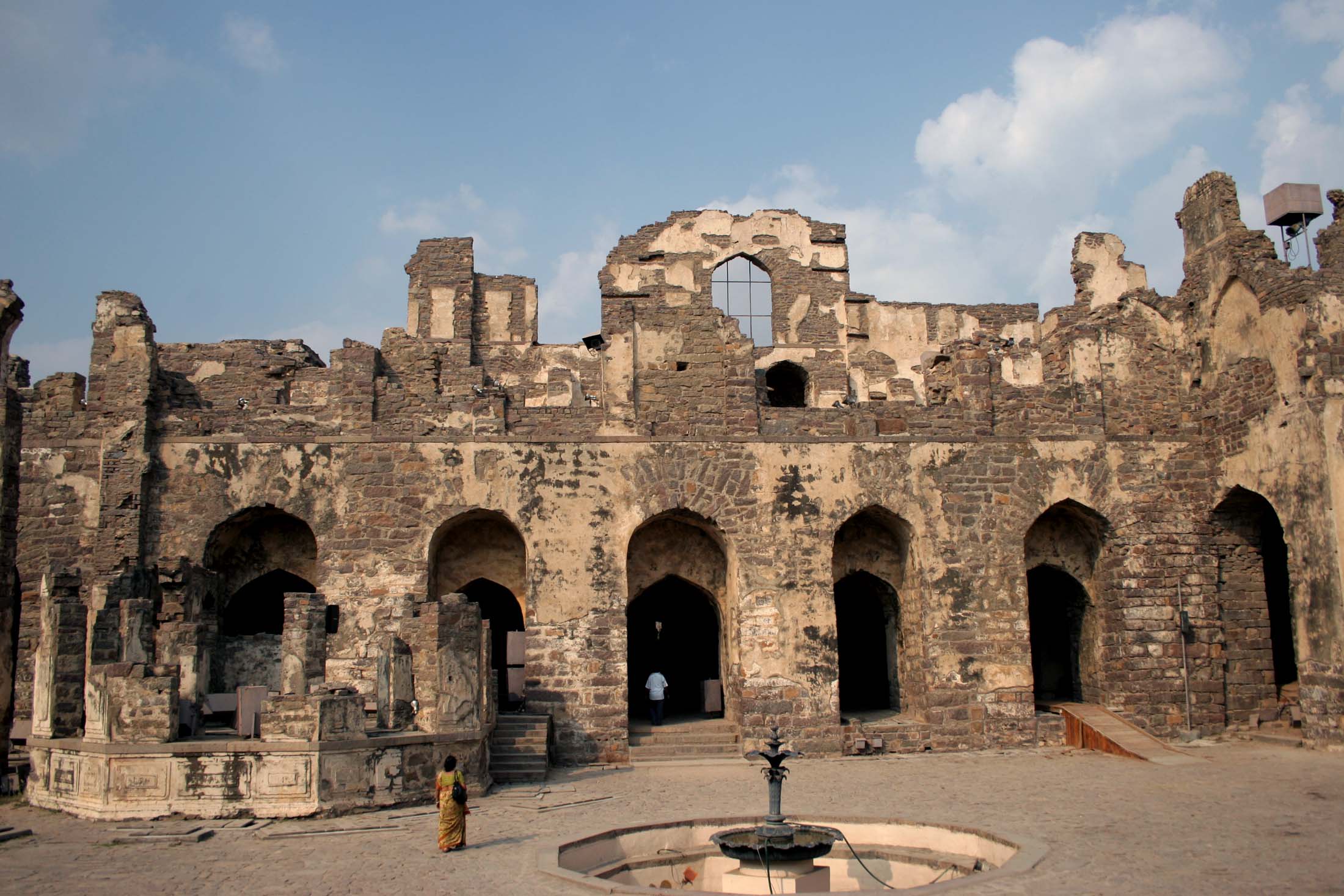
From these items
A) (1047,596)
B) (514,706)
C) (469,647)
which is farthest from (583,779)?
(1047,596)

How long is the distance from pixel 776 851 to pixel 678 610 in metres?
11.4

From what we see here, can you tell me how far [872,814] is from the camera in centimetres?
1086

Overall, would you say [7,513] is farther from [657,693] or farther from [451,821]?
[657,693]

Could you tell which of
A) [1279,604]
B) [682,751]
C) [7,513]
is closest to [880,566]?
[682,751]

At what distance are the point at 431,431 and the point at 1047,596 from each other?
10.6 m

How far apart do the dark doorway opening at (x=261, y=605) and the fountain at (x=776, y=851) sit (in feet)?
29.7

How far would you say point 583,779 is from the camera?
45.4ft

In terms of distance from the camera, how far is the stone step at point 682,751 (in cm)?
1545

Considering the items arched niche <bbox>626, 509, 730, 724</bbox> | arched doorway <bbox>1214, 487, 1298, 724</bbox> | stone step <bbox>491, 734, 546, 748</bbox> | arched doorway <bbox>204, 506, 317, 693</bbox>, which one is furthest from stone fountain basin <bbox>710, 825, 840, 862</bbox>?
arched doorway <bbox>1214, 487, 1298, 724</bbox>

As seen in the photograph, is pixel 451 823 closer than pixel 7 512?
Yes

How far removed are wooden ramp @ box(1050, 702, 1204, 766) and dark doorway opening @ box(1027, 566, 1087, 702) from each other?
1570mm

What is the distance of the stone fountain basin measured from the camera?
9430 mm

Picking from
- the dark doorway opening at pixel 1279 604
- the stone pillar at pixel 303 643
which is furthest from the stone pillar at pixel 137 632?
the dark doorway opening at pixel 1279 604

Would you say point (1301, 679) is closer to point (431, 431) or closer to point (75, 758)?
point (431, 431)
